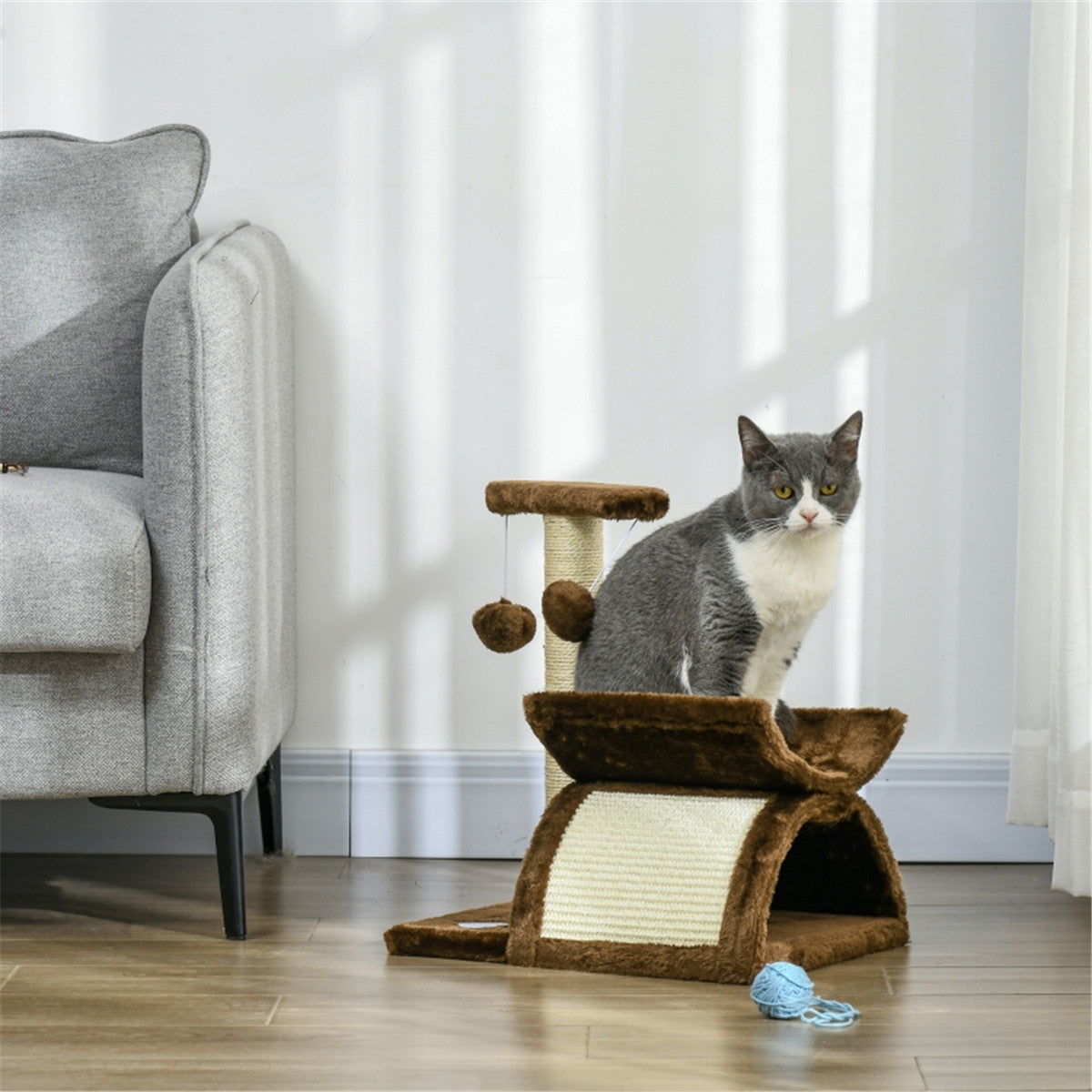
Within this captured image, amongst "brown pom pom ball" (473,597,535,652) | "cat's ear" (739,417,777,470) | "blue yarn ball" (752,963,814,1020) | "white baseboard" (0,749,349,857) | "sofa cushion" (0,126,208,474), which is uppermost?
"sofa cushion" (0,126,208,474)

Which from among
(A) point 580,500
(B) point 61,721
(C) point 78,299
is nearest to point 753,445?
(A) point 580,500

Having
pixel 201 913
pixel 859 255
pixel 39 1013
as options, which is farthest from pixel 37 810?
pixel 859 255

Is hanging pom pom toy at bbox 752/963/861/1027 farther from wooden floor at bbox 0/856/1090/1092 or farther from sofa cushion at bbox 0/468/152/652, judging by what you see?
sofa cushion at bbox 0/468/152/652

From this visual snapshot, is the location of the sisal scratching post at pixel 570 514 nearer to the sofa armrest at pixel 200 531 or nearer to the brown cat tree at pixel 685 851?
the brown cat tree at pixel 685 851

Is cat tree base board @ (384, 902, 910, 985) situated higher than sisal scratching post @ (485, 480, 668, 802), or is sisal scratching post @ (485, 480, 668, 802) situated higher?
sisal scratching post @ (485, 480, 668, 802)

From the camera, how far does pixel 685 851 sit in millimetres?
1416

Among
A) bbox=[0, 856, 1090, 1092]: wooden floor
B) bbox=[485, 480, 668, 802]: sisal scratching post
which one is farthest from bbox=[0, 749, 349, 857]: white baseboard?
bbox=[485, 480, 668, 802]: sisal scratching post

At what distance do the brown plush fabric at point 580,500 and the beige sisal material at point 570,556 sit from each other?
2cm

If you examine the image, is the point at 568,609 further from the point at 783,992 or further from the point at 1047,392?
the point at 1047,392

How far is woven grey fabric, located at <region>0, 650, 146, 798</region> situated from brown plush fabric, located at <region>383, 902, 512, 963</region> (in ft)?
1.13

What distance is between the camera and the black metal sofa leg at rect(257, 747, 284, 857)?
196 cm

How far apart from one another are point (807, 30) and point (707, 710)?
A: 1.08m

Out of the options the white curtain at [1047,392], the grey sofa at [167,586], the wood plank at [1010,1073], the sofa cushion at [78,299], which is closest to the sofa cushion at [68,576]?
the grey sofa at [167,586]

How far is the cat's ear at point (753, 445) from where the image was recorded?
150 centimetres
